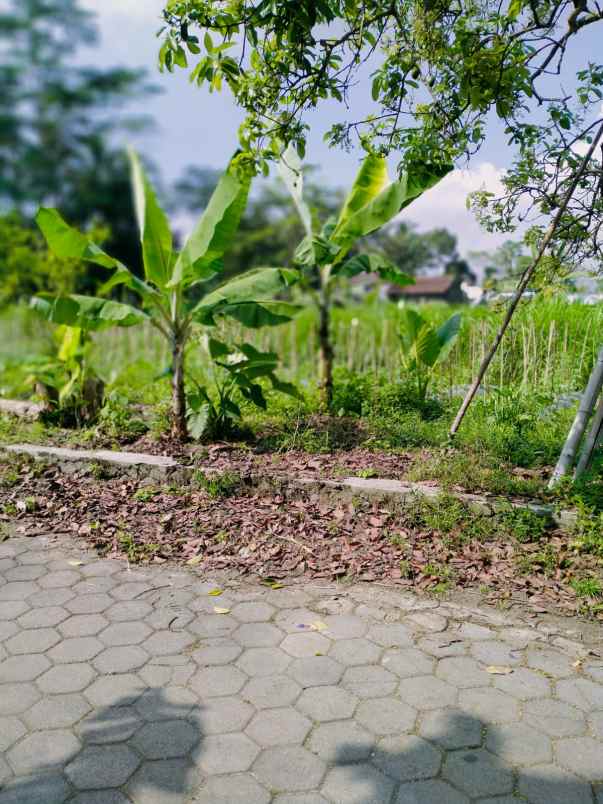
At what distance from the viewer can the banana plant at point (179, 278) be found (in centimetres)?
638

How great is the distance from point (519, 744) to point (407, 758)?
1.62 ft

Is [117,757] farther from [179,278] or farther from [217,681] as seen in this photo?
[179,278]

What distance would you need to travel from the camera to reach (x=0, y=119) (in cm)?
2828

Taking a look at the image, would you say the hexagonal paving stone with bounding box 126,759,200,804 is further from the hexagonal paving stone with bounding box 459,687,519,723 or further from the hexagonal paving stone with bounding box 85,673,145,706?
the hexagonal paving stone with bounding box 459,687,519,723

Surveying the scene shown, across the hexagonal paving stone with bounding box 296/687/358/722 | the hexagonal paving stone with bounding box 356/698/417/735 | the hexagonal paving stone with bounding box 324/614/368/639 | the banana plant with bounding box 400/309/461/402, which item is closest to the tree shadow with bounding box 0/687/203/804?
the hexagonal paving stone with bounding box 296/687/358/722

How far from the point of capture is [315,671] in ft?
11.5

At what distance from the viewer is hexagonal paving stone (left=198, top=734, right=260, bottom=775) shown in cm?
282

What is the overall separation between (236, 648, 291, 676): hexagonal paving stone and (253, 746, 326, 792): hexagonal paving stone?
0.60 meters

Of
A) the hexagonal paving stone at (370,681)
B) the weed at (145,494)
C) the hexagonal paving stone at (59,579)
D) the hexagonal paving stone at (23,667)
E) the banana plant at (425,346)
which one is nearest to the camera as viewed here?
the hexagonal paving stone at (370,681)

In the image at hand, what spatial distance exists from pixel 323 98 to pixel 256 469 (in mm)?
2837

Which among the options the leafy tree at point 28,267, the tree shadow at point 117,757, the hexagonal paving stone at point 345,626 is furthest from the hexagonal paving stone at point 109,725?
the leafy tree at point 28,267

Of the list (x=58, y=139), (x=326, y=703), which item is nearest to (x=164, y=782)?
(x=326, y=703)

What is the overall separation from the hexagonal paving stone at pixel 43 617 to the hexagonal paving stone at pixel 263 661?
1.17 metres

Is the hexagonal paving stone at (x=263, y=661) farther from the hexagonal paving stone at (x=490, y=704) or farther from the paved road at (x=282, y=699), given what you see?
the hexagonal paving stone at (x=490, y=704)
